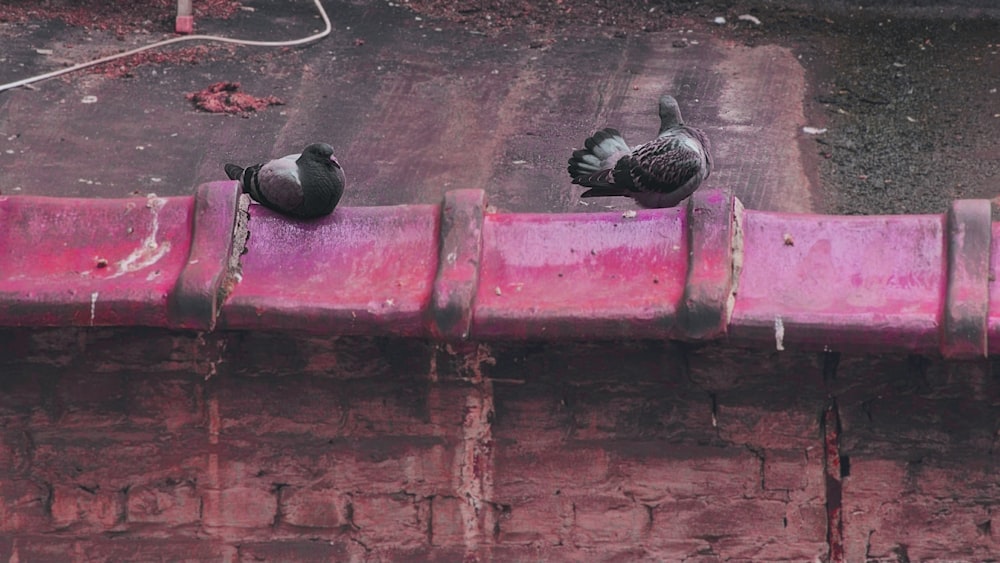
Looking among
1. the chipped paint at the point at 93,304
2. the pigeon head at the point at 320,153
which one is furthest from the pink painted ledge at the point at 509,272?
the pigeon head at the point at 320,153

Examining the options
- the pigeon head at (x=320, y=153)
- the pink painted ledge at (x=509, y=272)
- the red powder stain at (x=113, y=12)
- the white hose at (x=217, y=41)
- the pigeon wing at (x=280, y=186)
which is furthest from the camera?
the red powder stain at (x=113, y=12)

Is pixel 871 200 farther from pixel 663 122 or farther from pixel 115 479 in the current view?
pixel 115 479

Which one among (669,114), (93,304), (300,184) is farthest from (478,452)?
(669,114)

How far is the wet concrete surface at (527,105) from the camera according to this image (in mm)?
6973

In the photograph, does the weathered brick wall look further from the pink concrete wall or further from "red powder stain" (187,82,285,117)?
"red powder stain" (187,82,285,117)

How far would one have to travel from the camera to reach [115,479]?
3.73 m

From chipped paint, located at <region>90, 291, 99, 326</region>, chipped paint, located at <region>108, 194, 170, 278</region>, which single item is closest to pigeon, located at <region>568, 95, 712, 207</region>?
chipped paint, located at <region>108, 194, 170, 278</region>

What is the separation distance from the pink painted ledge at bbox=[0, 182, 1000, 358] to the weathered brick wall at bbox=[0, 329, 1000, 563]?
0.23 metres

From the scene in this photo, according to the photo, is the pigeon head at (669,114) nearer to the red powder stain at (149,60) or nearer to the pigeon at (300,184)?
the pigeon at (300,184)

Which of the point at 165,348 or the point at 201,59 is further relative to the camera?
the point at 201,59

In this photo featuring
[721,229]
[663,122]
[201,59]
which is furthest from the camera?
[201,59]

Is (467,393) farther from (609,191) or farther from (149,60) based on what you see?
(149,60)

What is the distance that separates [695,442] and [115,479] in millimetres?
1620

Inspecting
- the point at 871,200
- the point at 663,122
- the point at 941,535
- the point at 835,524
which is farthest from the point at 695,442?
the point at 871,200
